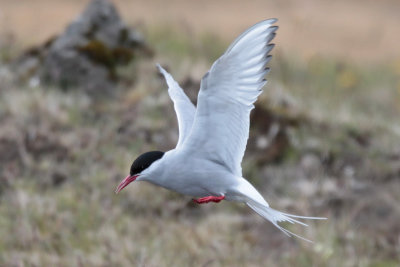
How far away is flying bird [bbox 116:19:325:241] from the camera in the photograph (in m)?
2.45

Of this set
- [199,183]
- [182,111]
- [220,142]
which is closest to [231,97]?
[220,142]

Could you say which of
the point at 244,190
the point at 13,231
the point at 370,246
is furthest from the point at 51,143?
the point at 244,190

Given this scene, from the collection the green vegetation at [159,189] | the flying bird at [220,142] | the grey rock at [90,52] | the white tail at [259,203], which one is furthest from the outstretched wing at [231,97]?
the grey rock at [90,52]

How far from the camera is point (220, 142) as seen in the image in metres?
2.63

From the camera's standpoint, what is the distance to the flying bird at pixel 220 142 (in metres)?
2.45

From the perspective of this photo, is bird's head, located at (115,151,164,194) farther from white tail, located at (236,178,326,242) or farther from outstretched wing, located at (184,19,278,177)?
white tail, located at (236,178,326,242)

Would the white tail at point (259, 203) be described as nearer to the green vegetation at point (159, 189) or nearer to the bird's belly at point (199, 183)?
the bird's belly at point (199, 183)

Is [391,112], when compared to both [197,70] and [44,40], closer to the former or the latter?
[197,70]

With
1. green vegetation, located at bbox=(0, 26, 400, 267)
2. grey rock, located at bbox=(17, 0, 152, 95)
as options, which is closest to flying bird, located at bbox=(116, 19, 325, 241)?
green vegetation, located at bbox=(0, 26, 400, 267)

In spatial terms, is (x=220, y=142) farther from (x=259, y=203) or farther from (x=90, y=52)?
(x=90, y=52)

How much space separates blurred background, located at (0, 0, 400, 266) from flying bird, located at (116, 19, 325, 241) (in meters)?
1.42

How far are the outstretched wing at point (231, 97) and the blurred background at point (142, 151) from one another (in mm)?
1467

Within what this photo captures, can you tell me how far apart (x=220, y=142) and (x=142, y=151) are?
10.8 feet

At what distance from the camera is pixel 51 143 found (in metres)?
5.84
